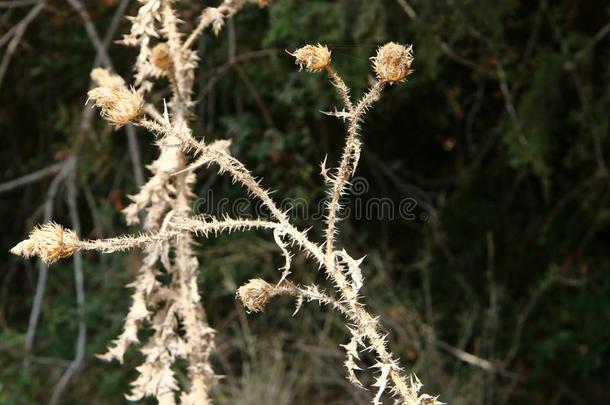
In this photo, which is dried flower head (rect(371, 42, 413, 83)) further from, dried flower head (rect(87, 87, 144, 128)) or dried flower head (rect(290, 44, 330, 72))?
dried flower head (rect(87, 87, 144, 128))

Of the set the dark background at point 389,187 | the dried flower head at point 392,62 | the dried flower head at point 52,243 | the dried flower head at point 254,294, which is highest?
the dark background at point 389,187

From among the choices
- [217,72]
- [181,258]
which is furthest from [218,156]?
[217,72]

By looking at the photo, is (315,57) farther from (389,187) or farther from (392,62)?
(389,187)

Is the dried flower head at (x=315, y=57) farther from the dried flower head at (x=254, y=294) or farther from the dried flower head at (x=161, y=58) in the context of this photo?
the dried flower head at (x=161, y=58)

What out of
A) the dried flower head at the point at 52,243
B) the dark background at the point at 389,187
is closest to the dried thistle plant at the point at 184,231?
the dried flower head at the point at 52,243

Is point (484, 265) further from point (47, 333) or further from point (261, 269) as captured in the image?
point (47, 333)

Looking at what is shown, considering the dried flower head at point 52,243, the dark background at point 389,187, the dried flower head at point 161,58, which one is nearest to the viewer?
the dried flower head at point 52,243

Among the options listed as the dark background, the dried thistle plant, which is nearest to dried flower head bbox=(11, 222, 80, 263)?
the dried thistle plant
